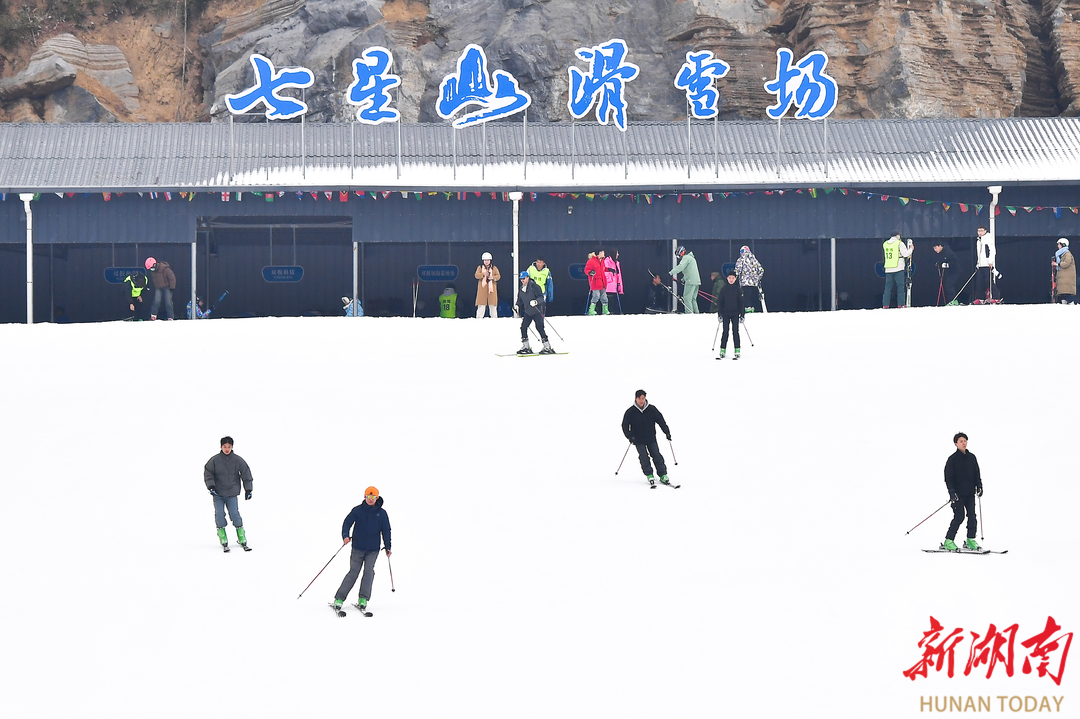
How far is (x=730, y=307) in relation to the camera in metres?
20.3

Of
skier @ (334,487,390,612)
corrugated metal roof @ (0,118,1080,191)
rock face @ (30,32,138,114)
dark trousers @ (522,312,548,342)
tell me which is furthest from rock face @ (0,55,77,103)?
skier @ (334,487,390,612)

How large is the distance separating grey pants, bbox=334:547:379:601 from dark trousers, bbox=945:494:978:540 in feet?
17.4

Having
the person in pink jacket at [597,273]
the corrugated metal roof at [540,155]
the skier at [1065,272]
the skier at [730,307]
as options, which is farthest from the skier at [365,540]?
the skier at [1065,272]

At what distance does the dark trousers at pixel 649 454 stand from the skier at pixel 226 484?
432 centimetres

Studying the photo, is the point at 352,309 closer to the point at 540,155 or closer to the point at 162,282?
the point at 162,282

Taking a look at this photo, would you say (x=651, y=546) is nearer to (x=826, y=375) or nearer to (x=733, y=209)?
(x=826, y=375)

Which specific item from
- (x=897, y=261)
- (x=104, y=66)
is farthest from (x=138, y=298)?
(x=104, y=66)

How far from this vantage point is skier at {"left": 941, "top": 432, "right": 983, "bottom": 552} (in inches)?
454

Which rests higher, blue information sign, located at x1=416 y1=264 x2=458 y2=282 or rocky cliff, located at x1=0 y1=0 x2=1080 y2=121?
rocky cliff, located at x1=0 y1=0 x2=1080 y2=121

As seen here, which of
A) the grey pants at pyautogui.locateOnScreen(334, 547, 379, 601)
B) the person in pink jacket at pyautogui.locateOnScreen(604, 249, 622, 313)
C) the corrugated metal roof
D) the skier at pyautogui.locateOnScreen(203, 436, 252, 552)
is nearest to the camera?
the grey pants at pyautogui.locateOnScreen(334, 547, 379, 601)

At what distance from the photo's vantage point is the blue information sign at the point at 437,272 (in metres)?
34.0

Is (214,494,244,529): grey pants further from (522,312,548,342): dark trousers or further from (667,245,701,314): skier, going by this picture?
(667,245,701,314): skier

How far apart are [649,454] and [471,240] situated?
17.9 m

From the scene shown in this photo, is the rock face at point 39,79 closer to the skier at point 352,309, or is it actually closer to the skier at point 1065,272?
the skier at point 352,309
